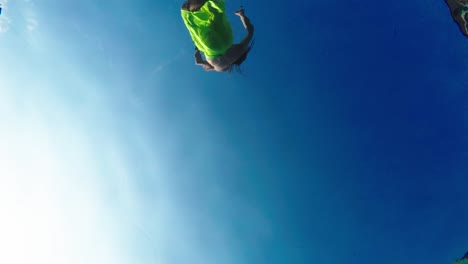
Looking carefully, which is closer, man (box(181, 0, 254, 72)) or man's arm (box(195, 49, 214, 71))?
man (box(181, 0, 254, 72))

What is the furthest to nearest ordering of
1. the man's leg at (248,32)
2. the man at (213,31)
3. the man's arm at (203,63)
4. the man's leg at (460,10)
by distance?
the man's leg at (460,10) < the man's arm at (203,63) < the man's leg at (248,32) < the man at (213,31)

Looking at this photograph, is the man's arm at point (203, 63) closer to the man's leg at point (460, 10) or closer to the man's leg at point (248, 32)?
the man's leg at point (248, 32)

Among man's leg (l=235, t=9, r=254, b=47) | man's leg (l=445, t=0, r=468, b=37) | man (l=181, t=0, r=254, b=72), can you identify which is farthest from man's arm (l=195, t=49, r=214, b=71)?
man's leg (l=445, t=0, r=468, b=37)

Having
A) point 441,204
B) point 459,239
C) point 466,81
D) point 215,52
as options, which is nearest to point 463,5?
point 466,81

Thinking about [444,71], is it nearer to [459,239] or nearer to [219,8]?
[459,239]

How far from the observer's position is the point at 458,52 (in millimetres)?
6941

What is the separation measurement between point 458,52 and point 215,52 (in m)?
6.64

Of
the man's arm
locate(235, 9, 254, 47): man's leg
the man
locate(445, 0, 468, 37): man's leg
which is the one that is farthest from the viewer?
locate(445, 0, 468, 37): man's leg

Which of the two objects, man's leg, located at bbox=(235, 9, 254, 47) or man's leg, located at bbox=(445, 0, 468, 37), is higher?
man's leg, located at bbox=(445, 0, 468, 37)

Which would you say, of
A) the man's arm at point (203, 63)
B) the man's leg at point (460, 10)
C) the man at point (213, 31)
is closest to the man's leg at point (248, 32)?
the man at point (213, 31)

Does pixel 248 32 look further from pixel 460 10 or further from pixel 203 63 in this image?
pixel 460 10

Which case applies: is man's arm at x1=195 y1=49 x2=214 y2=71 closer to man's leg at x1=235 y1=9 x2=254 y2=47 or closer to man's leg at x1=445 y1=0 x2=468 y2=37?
man's leg at x1=235 y1=9 x2=254 y2=47

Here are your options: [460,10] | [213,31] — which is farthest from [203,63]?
[460,10]

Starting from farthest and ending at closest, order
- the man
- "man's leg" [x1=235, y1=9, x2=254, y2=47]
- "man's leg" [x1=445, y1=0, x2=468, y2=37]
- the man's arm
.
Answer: "man's leg" [x1=445, y1=0, x2=468, y2=37] < the man's arm < "man's leg" [x1=235, y1=9, x2=254, y2=47] < the man
